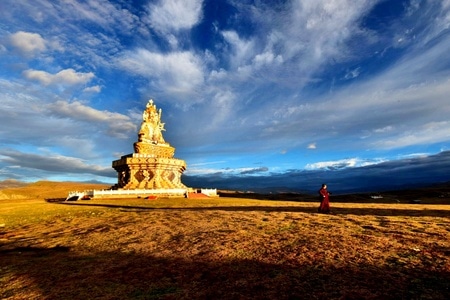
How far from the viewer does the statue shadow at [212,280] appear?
5785mm

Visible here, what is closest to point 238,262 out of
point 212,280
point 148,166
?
point 212,280

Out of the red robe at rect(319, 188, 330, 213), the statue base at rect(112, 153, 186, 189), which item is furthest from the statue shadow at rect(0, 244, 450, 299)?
the statue base at rect(112, 153, 186, 189)

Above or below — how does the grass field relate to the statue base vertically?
below

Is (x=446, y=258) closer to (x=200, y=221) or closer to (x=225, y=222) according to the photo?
(x=225, y=222)

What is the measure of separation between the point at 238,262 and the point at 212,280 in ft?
4.21

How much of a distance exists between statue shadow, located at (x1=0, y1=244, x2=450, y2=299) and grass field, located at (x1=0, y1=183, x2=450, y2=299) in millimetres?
20

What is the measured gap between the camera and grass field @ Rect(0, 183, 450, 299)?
6086mm

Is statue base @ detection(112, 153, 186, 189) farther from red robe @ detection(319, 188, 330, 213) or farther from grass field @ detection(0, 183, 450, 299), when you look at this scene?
grass field @ detection(0, 183, 450, 299)

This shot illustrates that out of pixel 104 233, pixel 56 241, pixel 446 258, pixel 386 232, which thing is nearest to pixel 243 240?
pixel 386 232

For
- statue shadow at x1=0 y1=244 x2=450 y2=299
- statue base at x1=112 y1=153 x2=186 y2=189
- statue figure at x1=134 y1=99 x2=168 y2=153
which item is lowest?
statue shadow at x1=0 y1=244 x2=450 y2=299

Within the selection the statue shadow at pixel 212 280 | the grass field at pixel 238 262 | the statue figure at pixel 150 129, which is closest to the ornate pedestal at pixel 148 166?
the statue figure at pixel 150 129

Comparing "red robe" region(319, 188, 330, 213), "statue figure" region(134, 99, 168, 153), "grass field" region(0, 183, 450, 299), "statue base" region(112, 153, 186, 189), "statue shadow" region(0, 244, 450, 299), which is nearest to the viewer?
"statue shadow" region(0, 244, 450, 299)

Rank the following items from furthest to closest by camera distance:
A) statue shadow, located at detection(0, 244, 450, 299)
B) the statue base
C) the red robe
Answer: the statue base
the red robe
statue shadow, located at detection(0, 244, 450, 299)

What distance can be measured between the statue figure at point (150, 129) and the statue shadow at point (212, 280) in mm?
35719
